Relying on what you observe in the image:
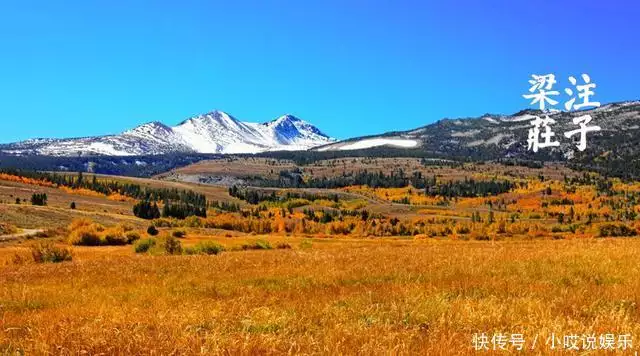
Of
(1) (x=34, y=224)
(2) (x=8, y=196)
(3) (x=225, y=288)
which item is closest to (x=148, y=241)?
(3) (x=225, y=288)

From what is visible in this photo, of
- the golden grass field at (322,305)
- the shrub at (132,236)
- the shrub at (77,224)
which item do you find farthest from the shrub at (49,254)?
the shrub at (77,224)

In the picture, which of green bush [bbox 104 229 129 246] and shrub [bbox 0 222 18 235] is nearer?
green bush [bbox 104 229 129 246]

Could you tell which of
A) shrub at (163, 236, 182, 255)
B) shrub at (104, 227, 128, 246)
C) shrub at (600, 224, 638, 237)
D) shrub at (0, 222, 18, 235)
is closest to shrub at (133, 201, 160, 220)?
shrub at (0, 222, 18, 235)

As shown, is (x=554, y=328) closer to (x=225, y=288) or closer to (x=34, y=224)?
(x=225, y=288)

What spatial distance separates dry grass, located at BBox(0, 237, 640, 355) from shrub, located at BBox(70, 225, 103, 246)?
2913 centimetres

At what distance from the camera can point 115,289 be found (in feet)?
44.0

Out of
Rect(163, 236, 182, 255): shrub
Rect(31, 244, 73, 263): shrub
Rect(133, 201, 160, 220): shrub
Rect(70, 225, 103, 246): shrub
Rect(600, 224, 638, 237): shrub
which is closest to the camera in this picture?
Rect(31, 244, 73, 263): shrub

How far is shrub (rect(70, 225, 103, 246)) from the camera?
149 feet

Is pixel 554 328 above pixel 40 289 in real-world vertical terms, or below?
above

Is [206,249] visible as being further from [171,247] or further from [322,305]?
[322,305]

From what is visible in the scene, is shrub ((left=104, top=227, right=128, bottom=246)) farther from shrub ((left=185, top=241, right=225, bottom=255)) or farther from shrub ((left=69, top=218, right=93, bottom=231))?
shrub ((left=185, top=241, right=225, bottom=255))

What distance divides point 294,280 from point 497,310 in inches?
243

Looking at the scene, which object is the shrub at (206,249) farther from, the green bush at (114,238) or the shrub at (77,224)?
the shrub at (77,224)

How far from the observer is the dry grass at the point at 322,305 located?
22.1ft
